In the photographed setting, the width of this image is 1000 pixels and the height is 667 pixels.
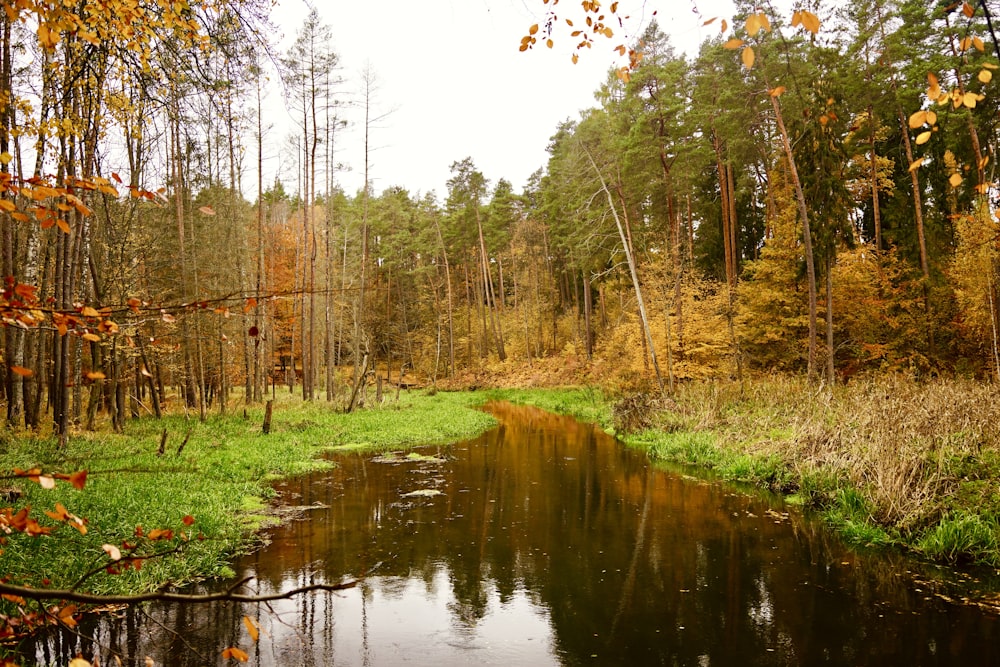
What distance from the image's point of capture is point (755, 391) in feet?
53.2

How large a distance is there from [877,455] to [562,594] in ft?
19.1

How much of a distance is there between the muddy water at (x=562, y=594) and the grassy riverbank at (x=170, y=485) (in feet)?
1.76

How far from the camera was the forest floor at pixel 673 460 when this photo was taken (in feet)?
20.5

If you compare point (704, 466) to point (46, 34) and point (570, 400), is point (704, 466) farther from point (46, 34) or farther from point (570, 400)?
point (570, 400)

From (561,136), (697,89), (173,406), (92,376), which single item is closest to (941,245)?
(697,89)

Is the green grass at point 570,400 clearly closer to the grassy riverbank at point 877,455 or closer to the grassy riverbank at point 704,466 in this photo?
the grassy riverbank at point 704,466

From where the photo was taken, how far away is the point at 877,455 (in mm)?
8961

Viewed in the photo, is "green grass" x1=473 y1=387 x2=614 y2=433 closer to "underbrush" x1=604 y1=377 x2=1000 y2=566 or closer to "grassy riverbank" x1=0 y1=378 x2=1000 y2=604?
"grassy riverbank" x1=0 y1=378 x2=1000 y2=604

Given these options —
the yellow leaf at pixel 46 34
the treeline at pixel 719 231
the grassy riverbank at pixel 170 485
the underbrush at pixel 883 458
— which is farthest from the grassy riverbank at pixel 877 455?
the yellow leaf at pixel 46 34

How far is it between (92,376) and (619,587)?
607 cm

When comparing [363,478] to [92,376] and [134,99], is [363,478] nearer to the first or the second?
[134,99]

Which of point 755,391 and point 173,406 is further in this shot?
point 173,406

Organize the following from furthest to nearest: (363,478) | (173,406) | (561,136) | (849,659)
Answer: (561,136) < (173,406) < (363,478) < (849,659)

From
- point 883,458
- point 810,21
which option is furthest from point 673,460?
point 810,21
